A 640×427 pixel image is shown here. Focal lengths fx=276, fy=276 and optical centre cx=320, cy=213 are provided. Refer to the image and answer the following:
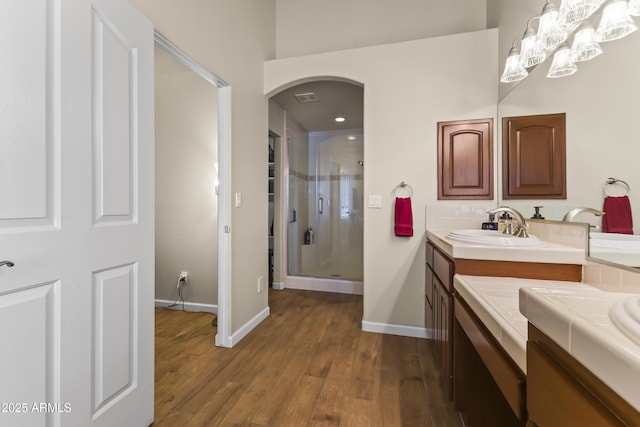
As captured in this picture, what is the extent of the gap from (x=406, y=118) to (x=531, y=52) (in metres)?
0.91

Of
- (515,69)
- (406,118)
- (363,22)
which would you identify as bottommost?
(406,118)

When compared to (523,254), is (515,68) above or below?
above

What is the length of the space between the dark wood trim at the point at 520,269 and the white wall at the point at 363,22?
2344mm

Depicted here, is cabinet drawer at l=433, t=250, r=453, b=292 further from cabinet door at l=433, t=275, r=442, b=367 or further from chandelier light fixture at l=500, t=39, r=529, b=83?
chandelier light fixture at l=500, t=39, r=529, b=83

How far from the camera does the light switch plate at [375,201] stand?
2.43m

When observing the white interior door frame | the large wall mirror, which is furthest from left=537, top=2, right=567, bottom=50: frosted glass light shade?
the white interior door frame

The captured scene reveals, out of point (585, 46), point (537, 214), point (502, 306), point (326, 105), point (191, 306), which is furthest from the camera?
point (326, 105)

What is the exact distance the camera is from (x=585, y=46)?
1170 millimetres

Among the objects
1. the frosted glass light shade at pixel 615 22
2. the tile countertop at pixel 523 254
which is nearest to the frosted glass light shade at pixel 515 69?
the frosted glass light shade at pixel 615 22

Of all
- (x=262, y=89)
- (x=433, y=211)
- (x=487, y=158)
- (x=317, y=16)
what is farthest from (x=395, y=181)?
(x=317, y=16)

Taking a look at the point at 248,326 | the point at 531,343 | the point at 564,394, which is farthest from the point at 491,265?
the point at 248,326

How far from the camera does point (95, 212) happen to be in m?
1.08

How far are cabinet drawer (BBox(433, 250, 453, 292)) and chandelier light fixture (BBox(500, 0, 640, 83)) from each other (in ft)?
3.48

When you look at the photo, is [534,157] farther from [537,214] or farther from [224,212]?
[224,212]
